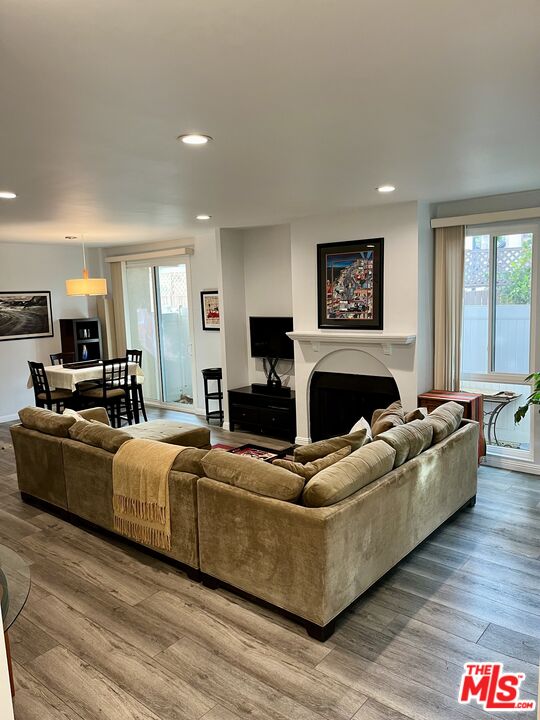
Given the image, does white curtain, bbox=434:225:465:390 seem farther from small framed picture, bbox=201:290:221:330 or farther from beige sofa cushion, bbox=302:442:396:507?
small framed picture, bbox=201:290:221:330

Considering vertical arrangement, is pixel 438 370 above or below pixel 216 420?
above

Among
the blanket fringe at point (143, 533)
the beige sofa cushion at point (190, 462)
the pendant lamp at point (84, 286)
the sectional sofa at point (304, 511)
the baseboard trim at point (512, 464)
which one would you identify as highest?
the pendant lamp at point (84, 286)

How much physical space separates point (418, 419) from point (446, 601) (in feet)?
4.44

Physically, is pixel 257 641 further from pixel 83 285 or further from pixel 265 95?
pixel 83 285

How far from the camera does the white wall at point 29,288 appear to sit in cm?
766

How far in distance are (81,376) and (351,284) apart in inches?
144

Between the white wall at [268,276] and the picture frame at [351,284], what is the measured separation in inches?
35.4

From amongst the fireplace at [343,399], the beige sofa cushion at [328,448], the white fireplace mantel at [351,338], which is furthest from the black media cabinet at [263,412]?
the beige sofa cushion at [328,448]

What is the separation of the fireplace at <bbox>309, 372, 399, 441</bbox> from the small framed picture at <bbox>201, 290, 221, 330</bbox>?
1960 mm

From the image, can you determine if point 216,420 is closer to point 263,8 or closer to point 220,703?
point 220,703

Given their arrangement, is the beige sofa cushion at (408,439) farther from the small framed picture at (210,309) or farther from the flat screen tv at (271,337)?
the small framed picture at (210,309)

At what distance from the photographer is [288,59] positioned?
1.86 m

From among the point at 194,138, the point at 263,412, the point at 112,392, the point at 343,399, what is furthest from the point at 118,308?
the point at 194,138

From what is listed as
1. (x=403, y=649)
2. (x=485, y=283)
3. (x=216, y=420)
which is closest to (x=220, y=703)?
(x=403, y=649)
